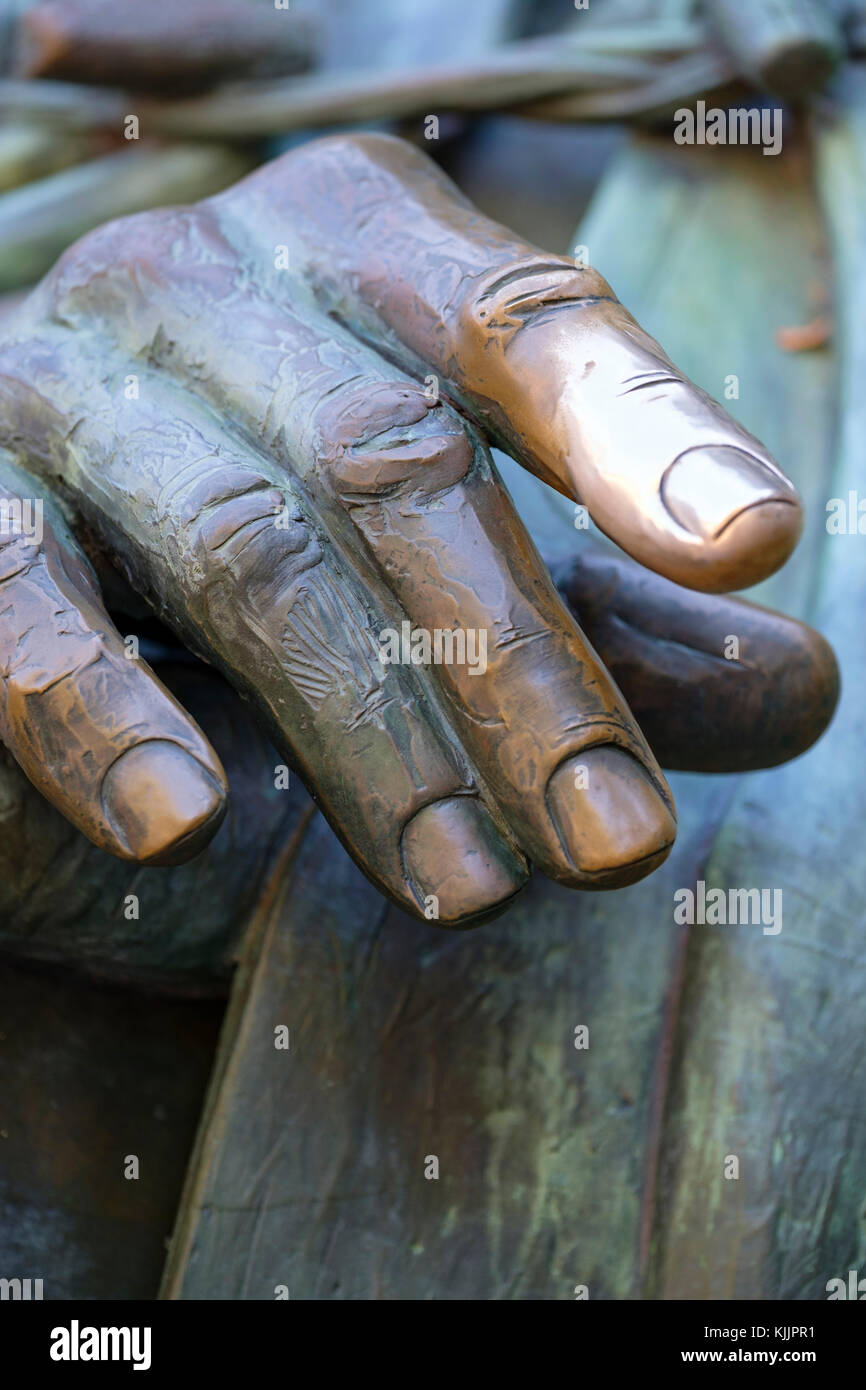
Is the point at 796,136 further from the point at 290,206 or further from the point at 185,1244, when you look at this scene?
the point at 185,1244

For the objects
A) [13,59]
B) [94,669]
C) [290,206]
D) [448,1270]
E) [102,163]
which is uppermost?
[13,59]

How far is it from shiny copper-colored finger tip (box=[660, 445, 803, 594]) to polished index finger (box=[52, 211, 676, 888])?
0.11m

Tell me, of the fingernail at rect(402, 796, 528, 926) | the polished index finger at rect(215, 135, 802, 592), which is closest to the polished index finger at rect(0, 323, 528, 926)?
the fingernail at rect(402, 796, 528, 926)

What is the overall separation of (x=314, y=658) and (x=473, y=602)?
0.09m

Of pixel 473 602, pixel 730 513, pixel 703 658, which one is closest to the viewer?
pixel 730 513

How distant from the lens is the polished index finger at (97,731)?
704 millimetres

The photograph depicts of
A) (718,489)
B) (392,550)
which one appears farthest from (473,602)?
(718,489)

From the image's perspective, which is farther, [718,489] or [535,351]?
[535,351]

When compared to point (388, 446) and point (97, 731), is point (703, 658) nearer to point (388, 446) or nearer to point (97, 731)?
point (388, 446)

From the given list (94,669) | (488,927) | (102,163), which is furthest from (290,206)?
(102,163)

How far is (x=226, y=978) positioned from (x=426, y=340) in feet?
1.54

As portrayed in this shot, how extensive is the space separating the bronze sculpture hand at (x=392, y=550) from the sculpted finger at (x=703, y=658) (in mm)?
166

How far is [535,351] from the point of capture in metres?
0.74

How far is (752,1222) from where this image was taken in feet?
3.04
